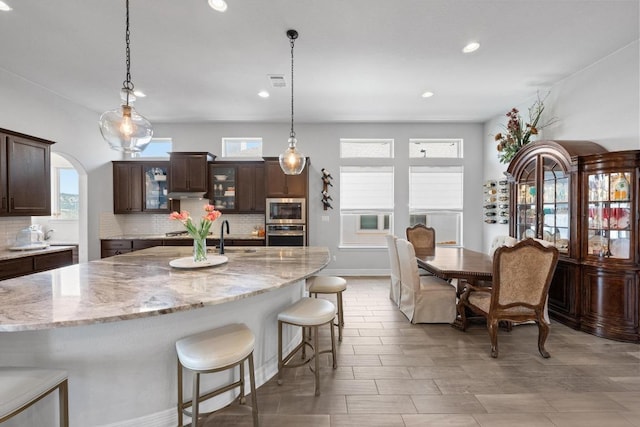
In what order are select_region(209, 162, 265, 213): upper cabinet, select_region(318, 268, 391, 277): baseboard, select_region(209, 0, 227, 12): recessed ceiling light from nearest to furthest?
select_region(209, 0, 227, 12): recessed ceiling light → select_region(209, 162, 265, 213): upper cabinet → select_region(318, 268, 391, 277): baseboard

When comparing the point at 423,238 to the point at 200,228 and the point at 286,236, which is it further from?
the point at 200,228

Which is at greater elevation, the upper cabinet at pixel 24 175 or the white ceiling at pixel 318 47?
the white ceiling at pixel 318 47

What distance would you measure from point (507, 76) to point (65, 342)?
515cm

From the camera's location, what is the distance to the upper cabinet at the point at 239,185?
208 inches

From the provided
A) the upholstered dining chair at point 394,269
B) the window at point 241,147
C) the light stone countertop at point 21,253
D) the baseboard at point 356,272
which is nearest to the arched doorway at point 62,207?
the light stone countertop at point 21,253

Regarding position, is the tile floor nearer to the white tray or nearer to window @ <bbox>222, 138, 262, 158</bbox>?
the white tray

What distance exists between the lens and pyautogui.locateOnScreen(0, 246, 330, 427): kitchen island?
1.42 m

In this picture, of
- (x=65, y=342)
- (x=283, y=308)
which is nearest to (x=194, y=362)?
(x=65, y=342)

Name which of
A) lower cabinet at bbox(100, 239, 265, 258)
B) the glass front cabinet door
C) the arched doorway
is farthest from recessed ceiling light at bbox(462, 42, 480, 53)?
the arched doorway

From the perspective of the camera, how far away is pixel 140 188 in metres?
5.34

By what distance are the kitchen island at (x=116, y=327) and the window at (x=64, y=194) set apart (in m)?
5.53

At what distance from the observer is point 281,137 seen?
5613mm

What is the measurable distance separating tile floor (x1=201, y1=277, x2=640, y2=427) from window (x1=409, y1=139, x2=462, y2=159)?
3614 mm

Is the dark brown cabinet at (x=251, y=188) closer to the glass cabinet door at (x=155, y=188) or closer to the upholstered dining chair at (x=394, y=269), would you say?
the glass cabinet door at (x=155, y=188)
